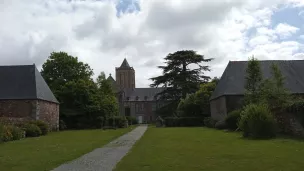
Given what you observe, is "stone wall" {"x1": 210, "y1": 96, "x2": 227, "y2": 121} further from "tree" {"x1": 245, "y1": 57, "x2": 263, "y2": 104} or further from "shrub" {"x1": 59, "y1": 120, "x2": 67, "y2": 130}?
"shrub" {"x1": 59, "y1": 120, "x2": 67, "y2": 130}

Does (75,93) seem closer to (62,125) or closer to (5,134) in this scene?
(62,125)

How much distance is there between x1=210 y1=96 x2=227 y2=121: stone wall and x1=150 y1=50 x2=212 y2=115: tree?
10437 millimetres

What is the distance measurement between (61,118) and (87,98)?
429cm

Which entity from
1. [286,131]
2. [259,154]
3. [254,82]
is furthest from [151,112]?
[259,154]

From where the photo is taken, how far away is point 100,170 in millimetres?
8516

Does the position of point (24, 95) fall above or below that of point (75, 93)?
below

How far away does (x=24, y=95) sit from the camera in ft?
103

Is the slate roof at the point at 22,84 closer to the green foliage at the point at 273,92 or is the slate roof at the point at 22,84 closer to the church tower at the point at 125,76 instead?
the green foliage at the point at 273,92

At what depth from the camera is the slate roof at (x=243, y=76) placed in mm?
33566

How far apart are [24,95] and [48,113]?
13.3 feet

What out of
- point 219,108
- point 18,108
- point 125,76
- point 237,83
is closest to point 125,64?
point 125,76

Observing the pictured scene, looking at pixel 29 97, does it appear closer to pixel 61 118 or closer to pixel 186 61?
pixel 61 118

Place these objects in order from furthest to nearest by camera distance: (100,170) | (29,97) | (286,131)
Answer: (29,97)
(286,131)
(100,170)

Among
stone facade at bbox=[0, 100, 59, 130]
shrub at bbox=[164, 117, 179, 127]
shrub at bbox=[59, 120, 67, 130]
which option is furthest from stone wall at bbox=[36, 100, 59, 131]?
shrub at bbox=[164, 117, 179, 127]
